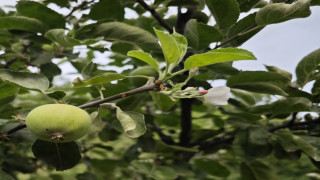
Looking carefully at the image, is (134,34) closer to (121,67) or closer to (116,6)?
(116,6)

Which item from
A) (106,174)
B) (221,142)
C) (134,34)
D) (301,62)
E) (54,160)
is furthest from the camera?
(106,174)

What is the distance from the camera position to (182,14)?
109 cm

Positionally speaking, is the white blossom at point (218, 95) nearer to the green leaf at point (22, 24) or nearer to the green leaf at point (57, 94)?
the green leaf at point (57, 94)

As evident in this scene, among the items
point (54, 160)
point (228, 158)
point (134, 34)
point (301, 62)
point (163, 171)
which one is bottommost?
point (228, 158)

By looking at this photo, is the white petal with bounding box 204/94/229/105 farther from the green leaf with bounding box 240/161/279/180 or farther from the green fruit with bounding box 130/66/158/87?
the green leaf with bounding box 240/161/279/180

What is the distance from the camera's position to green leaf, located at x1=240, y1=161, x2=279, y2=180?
1292 millimetres

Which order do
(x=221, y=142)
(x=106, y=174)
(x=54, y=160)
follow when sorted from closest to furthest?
(x=54, y=160)
(x=221, y=142)
(x=106, y=174)

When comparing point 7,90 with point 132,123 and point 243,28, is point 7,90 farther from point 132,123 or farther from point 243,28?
point 243,28

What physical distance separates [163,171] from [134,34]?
0.49 metres

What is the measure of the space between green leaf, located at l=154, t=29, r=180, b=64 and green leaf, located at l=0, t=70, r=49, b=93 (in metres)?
0.26

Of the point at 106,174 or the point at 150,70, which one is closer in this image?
the point at 150,70

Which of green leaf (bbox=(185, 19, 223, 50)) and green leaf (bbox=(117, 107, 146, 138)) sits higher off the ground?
green leaf (bbox=(185, 19, 223, 50))

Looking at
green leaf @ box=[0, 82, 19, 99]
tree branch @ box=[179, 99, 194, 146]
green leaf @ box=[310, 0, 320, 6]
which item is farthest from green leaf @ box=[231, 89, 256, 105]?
green leaf @ box=[0, 82, 19, 99]

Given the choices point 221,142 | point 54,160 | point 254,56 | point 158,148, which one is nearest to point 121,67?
point 158,148
